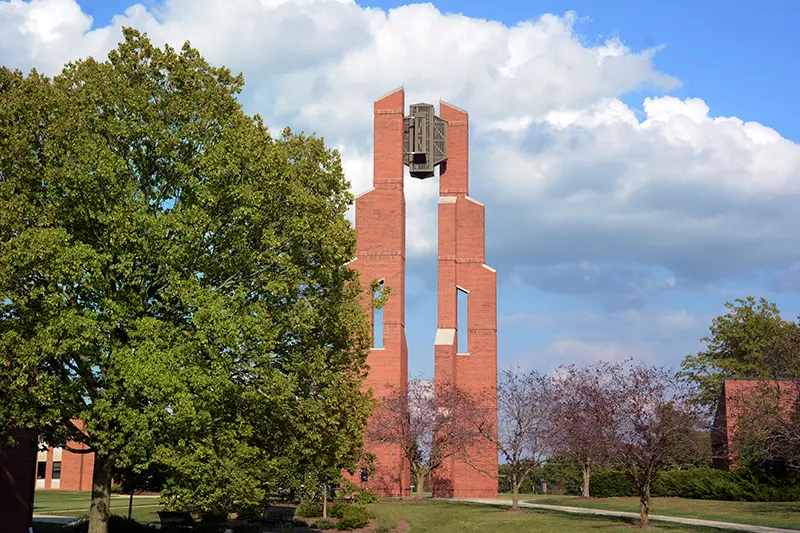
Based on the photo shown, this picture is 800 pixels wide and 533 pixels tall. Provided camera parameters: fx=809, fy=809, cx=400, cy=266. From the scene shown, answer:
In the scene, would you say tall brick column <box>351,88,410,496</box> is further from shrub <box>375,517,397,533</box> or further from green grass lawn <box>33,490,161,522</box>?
shrub <box>375,517,397,533</box>

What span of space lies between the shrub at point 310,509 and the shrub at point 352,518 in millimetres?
3183

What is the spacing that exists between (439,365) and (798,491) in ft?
83.8

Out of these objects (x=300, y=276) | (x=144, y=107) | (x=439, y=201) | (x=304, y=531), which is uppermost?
(x=439, y=201)

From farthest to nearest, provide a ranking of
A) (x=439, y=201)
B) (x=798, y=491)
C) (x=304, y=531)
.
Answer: (x=439, y=201) < (x=798, y=491) < (x=304, y=531)

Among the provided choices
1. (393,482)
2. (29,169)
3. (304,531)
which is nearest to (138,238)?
(29,169)

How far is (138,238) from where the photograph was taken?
20109mm

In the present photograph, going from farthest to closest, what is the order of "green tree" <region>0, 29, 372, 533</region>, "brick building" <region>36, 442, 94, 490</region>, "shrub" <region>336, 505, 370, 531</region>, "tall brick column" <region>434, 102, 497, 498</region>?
1. "brick building" <region>36, 442, 94, 490</region>
2. "tall brick column" <region>434, 102, 497, 498</region>
3. "shrub" <region>336, 505, 370, 531</region>
4. "green tree" <region>0, 29, 372, 533</region>

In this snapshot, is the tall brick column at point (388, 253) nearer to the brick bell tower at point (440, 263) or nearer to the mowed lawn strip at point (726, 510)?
the brick bell tower at point (440, 263)

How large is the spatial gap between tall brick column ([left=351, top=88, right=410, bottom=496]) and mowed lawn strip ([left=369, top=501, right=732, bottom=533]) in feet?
43.9

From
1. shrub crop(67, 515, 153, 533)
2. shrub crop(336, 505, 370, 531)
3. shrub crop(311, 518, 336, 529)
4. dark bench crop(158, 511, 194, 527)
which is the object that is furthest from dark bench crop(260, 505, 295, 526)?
shrub crop(67, 515, 153, 533)

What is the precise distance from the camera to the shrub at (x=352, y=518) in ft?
108

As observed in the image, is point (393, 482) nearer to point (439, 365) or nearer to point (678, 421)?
point (439, 365)

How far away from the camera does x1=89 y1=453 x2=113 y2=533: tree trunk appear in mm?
22031

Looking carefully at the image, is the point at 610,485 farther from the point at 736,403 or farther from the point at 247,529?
the point at 247,529
